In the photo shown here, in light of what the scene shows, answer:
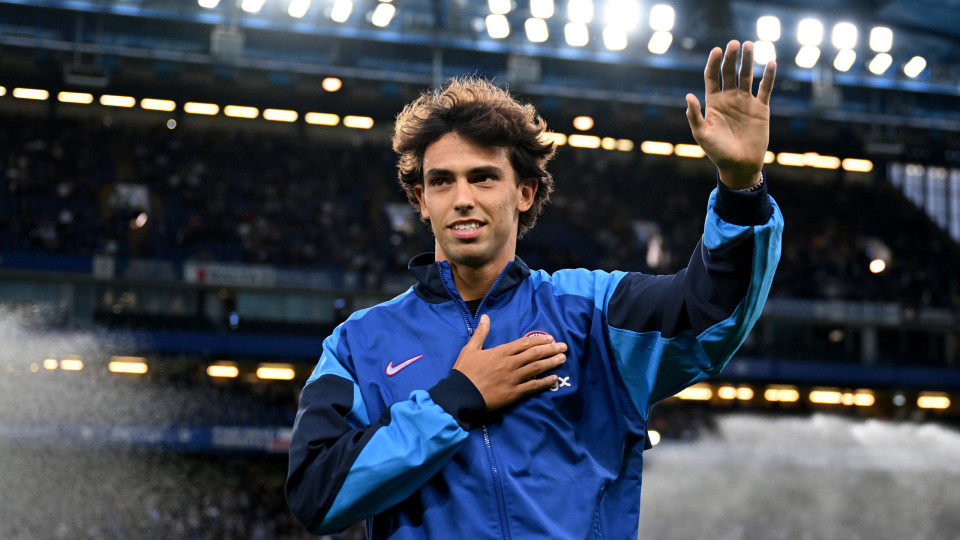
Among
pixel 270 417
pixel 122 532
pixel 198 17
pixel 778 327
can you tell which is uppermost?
pixel 198 17

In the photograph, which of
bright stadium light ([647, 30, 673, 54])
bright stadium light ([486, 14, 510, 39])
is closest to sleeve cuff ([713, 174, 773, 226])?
bright stadium light ([486, 14, 510, 39])

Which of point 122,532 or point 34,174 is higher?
point 34,174

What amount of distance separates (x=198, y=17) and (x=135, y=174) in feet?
23.1

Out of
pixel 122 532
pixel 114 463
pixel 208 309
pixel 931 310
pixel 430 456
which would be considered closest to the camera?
pixel 430 456

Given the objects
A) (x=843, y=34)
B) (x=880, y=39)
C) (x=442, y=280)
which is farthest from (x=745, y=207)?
(x=880, y=39)

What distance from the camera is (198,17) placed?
17.9 metres

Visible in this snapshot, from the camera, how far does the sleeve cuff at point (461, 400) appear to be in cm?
206

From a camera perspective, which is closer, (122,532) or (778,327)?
(122,532)

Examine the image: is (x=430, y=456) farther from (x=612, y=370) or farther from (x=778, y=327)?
(x=778, y=327)

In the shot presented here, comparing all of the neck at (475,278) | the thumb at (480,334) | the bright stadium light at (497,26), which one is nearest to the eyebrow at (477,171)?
the neck at (475,278)

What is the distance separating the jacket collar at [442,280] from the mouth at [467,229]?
0.14 m

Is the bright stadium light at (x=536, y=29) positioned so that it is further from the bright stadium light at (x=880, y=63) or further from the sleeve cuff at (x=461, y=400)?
the sleeve cuff at (x=461, y=400)

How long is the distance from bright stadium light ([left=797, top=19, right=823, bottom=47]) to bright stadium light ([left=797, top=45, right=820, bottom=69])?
0.26 feet

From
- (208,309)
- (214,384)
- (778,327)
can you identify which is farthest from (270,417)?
(778,327)
